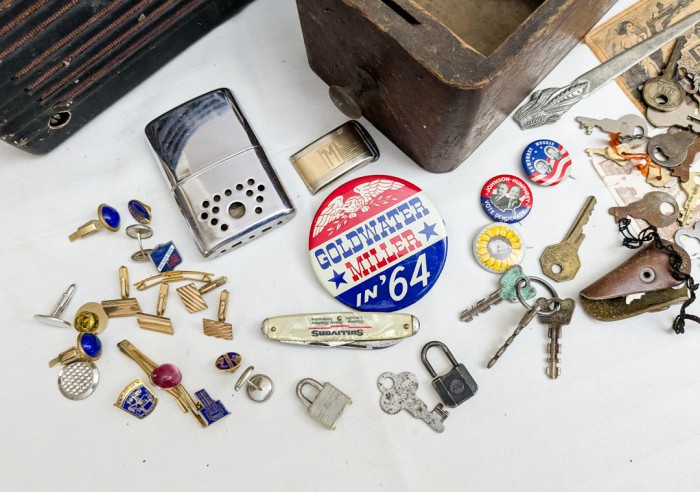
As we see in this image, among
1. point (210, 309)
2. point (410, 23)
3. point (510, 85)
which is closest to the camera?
point (410, 23)

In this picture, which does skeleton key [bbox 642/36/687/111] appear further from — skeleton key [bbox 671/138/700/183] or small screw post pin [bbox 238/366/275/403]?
small screw post pin [bbox 238/366/275/403]

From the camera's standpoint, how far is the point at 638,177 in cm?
89

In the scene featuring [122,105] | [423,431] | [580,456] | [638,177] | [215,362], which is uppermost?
[122,105]

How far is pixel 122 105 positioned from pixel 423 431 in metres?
0.72

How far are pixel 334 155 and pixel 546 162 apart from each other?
13.4 inches

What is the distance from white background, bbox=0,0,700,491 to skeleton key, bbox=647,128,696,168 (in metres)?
0.08

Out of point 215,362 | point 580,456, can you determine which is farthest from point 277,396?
point 580,456

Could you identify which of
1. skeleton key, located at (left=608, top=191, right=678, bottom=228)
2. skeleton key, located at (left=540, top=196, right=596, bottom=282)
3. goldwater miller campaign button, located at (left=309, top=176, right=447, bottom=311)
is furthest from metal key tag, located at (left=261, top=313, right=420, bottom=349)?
skeleton key, located at (left=608, top=191, right=678, bottom=228)

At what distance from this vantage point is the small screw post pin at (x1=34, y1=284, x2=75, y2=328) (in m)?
0.83

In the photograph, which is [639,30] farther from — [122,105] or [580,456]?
[122,105]

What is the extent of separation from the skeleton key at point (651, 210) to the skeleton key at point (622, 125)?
0.34 ft

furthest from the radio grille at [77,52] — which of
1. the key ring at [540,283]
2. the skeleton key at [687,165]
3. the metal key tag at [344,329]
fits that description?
the skeleton key at [687,165]

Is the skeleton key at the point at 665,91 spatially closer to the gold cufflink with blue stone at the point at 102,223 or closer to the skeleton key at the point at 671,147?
the skeleton key at the point at 671,147

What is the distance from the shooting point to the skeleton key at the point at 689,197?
0.86 metres
